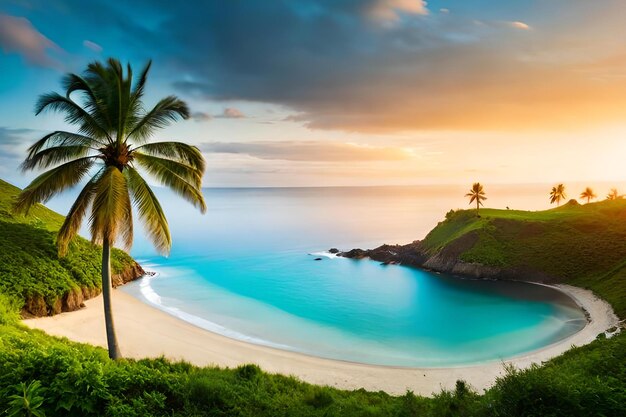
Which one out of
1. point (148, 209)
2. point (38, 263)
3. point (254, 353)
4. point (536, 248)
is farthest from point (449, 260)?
point (38, 263)

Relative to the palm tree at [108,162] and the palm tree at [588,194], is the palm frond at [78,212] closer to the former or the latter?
the palm tree at [108,162]

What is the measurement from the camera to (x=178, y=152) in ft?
60.1

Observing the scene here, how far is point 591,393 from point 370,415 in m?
6.60

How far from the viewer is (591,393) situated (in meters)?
9.88

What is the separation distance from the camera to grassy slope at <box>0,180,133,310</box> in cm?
2866

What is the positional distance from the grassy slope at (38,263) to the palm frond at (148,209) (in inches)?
717

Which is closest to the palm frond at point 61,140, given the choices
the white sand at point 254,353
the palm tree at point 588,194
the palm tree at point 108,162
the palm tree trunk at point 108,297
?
the palm tree at point 108,162

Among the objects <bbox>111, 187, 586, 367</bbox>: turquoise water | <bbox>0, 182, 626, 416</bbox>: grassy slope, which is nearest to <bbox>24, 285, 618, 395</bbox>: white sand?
<bbox>111, 187, 586, 367</bbox>: turquoise water

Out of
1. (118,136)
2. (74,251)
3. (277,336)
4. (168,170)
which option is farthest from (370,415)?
(74,251)

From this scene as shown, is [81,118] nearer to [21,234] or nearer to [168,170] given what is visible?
[168,170]

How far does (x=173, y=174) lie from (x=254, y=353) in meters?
19.2

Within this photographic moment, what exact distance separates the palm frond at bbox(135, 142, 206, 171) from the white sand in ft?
48.6

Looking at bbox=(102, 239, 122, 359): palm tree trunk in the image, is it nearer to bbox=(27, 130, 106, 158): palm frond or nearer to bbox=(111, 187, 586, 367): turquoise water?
bbox=(27, 130, 106, 158): palm frond

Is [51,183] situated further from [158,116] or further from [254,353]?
[254,353]
